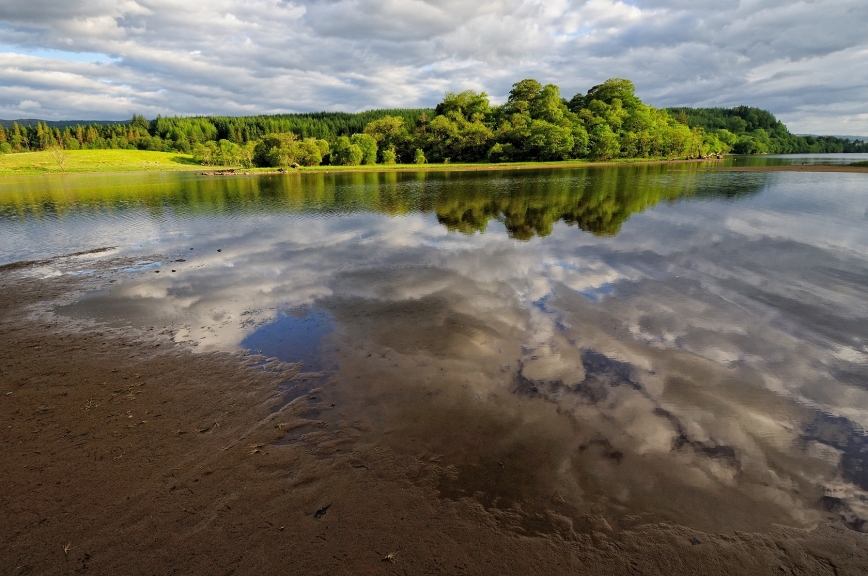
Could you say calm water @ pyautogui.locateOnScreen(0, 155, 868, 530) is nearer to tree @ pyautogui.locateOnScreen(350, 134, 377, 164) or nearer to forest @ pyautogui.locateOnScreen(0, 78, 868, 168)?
forest @ pyautogui.locateOnScreen(0, 78, 868, 168)

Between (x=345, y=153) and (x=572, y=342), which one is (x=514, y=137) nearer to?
(x=345, y=153)

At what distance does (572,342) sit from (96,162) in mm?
177568

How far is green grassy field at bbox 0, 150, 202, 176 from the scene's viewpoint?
123 m

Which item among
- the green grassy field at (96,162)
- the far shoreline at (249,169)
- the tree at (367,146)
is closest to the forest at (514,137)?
the tree at (367,146)

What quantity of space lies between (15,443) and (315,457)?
5925 millimetres

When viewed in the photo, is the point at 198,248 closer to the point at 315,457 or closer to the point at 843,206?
the point at 315,457

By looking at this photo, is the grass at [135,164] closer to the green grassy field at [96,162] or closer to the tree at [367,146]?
the green grassy field at [96,162]

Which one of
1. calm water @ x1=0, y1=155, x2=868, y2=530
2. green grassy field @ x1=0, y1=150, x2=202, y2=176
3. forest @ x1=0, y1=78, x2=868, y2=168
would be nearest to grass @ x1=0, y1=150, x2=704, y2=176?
green grassy field @ x1=0, y1=150, x2=202, y2=176

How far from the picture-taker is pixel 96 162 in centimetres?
14075

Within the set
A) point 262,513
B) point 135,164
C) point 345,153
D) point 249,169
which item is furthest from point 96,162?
point 262,513

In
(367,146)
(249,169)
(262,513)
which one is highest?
(367,146)

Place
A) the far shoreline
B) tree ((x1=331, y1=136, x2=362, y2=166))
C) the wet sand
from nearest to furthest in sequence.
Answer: the wet sand, the far shoreline, tree ((x1=331, y1=136, x2=362, y2=166))

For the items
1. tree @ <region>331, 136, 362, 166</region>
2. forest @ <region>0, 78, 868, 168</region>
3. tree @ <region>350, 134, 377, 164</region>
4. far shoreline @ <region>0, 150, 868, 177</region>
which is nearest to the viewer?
far shoreline @ <region>0, 150, 868, 177</region>

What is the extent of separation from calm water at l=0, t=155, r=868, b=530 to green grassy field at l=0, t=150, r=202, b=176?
413ft
